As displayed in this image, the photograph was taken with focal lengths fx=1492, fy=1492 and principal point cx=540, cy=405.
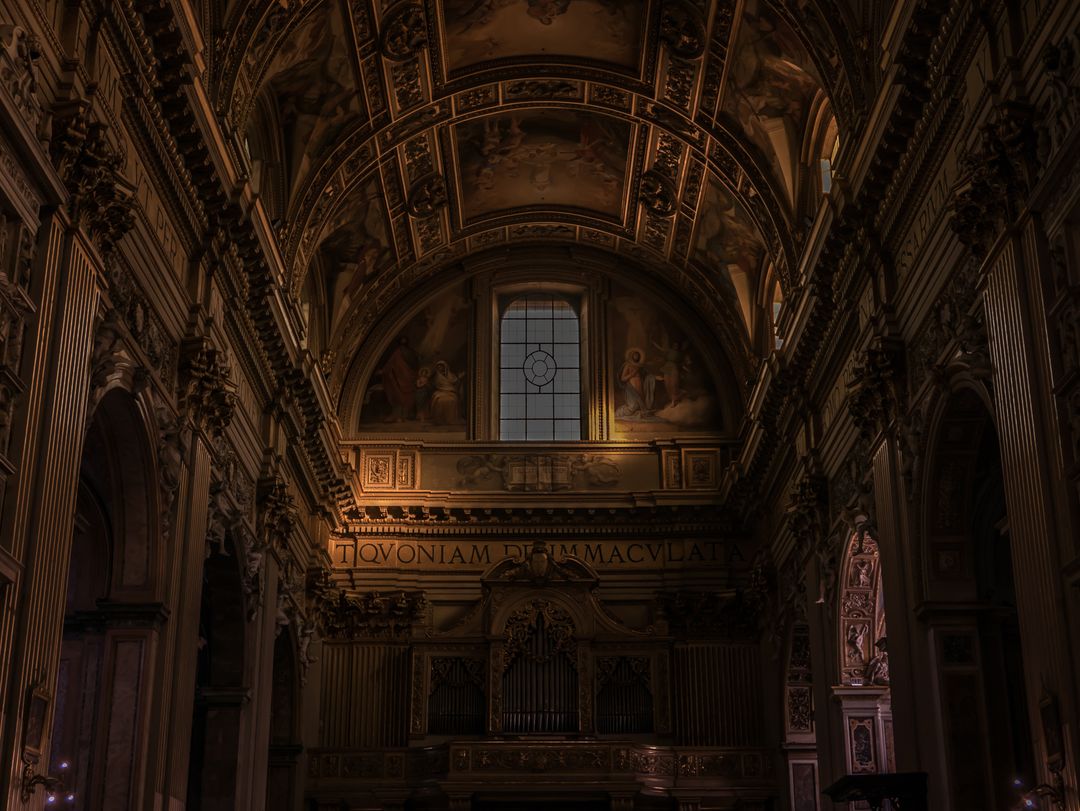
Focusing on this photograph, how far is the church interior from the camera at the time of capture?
12430 millimetres

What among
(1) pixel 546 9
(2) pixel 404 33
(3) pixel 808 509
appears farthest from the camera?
(1) pixel 546 9

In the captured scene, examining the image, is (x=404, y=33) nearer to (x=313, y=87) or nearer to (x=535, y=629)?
(x=313, y=87)

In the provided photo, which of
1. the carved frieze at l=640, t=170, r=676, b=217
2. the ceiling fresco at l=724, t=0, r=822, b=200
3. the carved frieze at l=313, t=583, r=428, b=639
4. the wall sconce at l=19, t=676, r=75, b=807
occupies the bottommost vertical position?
the wall sconce at l=19, t=676, r=75, b=807

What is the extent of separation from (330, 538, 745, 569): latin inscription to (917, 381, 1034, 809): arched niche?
37.1 ft

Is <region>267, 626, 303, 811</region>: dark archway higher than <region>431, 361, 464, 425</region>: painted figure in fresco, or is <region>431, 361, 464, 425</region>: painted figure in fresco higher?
<region>431, 361, 464, 425</region>: painted figure in fresco

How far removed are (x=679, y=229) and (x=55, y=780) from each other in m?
17.7

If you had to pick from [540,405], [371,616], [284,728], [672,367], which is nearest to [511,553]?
[371,616]

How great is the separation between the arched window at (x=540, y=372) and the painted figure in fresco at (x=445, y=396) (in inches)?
33.8

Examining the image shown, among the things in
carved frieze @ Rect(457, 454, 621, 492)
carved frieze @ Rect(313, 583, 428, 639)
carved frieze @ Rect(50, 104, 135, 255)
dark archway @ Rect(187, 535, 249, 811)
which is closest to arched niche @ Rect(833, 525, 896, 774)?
dark archway @ Rect(187, 535, 249, 811)

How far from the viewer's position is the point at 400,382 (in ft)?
94.5

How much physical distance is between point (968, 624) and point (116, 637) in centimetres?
891

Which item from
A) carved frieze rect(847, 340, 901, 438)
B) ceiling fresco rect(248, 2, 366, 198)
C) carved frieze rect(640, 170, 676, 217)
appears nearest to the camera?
carved frieze rect(847, 340, 901, 438)

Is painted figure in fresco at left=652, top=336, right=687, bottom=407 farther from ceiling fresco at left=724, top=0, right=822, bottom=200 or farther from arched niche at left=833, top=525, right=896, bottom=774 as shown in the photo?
arched niche at left=833, top=525, right=896, bottom=774

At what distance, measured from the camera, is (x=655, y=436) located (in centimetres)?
2850
